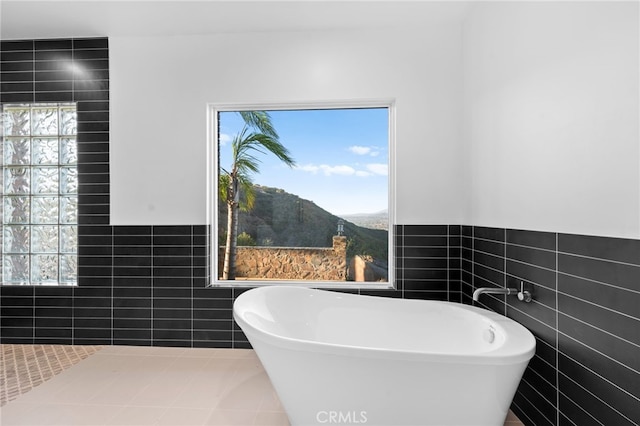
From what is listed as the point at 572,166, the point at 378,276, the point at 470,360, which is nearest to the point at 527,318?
the point at 470,360

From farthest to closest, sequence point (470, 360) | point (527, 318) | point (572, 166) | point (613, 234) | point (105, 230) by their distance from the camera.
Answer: point (105, 230) < point (527, 318) < point (572, 166) < point (470, 360) < point (613, 234)

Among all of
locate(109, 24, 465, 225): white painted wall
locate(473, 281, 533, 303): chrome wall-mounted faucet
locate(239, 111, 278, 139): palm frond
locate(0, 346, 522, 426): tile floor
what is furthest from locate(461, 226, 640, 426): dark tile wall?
locate(239, 111, 278, 139): palm frond

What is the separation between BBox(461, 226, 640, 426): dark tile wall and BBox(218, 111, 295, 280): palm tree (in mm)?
1906

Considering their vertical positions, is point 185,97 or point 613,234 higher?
point 185,97

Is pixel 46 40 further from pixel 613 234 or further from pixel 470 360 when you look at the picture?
pixel 613 234

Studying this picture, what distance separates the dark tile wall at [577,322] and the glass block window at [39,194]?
10.9ft

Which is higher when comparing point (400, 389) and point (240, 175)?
point (240, 175)

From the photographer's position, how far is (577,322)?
4.69ft

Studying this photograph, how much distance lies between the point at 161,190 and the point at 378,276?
6.22 ft

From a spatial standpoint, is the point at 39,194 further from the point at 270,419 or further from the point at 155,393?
the point at 270,419

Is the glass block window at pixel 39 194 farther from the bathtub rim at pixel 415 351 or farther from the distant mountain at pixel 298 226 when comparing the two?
the bathtub rim at pixel 415 351

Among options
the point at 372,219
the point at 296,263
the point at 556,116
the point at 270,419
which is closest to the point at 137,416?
the point at 270,419

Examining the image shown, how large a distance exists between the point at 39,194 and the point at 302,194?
222 centimetres

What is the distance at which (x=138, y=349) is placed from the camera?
277 centimetres
